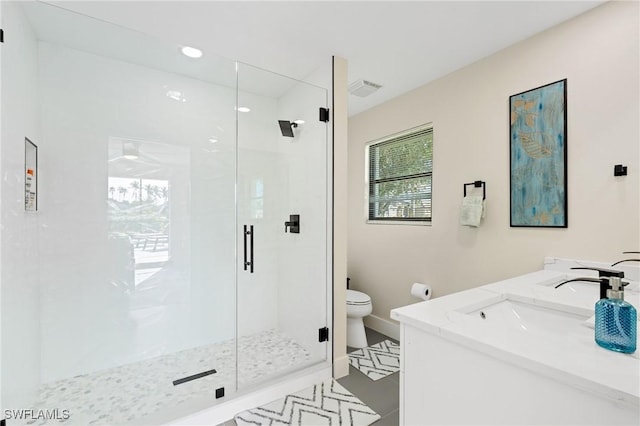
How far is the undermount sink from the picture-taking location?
1.09 meters

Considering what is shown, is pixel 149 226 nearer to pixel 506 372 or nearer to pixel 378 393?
pixel 378 393

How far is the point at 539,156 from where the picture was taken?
6.21 feet

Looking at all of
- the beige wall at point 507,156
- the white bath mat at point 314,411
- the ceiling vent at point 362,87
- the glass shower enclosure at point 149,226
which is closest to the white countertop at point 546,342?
the beige wall at point 507,156

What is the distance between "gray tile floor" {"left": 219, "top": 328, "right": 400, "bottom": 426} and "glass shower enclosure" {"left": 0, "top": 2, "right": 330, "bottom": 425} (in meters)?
0.26

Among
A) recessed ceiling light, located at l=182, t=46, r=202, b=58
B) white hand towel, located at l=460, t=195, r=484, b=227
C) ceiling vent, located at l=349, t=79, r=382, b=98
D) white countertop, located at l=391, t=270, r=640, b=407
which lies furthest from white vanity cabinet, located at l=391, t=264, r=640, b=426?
recessed ceiling light, located at l=182, t=46, r=202, b=58

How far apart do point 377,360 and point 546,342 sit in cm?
183

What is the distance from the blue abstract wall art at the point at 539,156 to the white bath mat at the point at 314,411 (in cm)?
161

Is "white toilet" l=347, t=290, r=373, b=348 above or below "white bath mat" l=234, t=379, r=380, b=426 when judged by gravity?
above

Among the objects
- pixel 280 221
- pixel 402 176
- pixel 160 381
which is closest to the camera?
pixel 160 381

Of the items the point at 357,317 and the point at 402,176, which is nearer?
the point at 357,317

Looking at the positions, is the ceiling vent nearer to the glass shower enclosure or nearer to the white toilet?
the glass shower enclosure

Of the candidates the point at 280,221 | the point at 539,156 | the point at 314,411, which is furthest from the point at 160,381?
the point at 539,156

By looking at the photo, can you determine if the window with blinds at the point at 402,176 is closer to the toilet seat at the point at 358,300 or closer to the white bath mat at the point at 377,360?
the toilet seat at the point at 358,300

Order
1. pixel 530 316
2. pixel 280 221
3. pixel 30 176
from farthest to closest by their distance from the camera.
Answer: pixel 280 221 → pixel 30 176 → pixel 530 316
